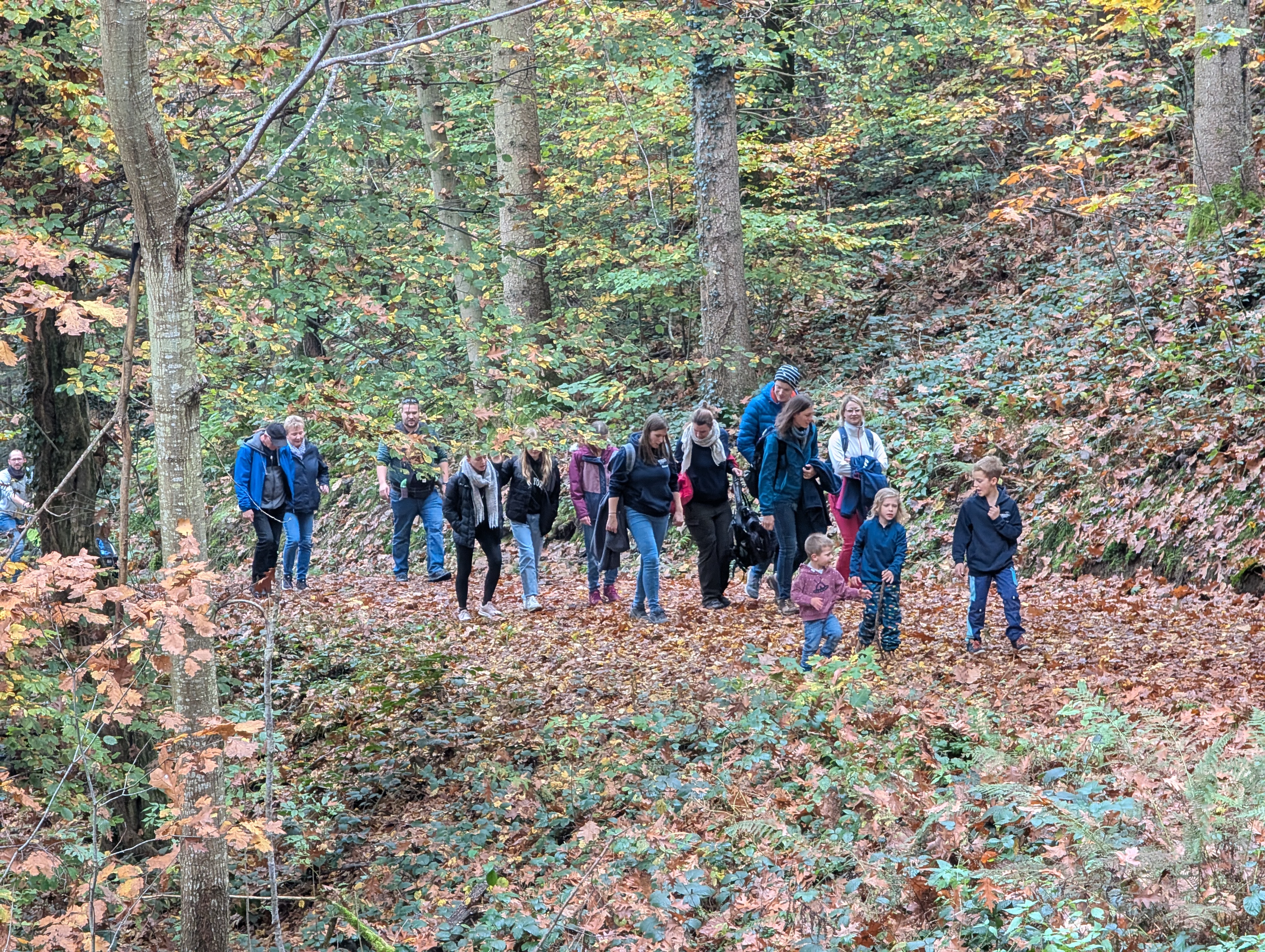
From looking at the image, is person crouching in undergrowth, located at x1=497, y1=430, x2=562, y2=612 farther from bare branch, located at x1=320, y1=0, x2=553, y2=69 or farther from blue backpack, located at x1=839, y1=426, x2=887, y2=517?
bare branch, located at x1=320, y1=0, x2=553, y2=69

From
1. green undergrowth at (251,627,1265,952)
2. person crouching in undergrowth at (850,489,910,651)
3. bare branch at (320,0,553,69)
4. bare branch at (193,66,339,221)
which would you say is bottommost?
green undergrowth at (251,627,1265,952)

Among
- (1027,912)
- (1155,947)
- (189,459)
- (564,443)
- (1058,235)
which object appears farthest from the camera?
(1058,235)

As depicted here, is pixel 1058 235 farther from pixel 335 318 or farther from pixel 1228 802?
pixel 1228 802

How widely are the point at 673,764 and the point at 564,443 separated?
8.12 ft

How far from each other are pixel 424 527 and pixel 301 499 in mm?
1795

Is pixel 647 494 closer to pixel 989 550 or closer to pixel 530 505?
pixel 530 505

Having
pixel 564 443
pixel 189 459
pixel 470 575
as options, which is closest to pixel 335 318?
pixel 564 443

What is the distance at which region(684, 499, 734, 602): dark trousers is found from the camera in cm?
1029

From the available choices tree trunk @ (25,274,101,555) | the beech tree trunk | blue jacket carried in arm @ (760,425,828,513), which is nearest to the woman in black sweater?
blue jacket carried in arm @ (760,425,828,513)

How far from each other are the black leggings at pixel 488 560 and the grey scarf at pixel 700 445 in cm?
209

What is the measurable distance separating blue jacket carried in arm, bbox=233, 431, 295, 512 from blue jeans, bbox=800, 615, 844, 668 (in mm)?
6762

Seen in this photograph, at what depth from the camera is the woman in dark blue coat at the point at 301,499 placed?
41.6ft

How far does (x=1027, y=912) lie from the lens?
4113mm

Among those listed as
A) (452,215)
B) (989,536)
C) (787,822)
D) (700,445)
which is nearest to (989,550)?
(989,536)
